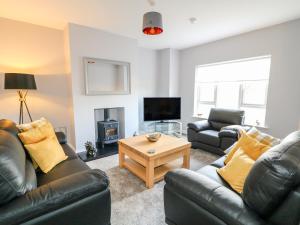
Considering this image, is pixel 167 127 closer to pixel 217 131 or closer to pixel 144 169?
pixel 217 131

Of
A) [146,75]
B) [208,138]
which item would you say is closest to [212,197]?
[208,138]

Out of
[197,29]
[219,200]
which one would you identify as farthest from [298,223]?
[197,29]

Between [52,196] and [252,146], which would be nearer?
[52,196]

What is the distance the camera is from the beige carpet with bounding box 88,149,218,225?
1744mm

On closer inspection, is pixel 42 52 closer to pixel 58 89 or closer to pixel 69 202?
pixel 58 89

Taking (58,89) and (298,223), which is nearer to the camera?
(298,223)

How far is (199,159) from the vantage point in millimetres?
3172

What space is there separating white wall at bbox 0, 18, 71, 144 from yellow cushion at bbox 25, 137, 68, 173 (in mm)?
1816

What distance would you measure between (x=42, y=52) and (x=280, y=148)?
13.1 ft

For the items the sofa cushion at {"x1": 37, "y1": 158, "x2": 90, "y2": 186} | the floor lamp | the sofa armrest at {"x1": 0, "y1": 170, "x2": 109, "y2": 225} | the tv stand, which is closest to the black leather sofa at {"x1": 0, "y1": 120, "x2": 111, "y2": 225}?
the sofa armrest at {"x1": 0, "y1": 170, "x2": 109, "y2": 225}

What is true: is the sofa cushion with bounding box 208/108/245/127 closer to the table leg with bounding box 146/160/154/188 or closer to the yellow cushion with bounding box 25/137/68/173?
the table leg with bounding box 146/160/154/188

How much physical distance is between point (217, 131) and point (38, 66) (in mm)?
3958

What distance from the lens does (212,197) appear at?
1147 mm

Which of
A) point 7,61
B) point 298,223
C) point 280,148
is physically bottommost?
point 298,223
